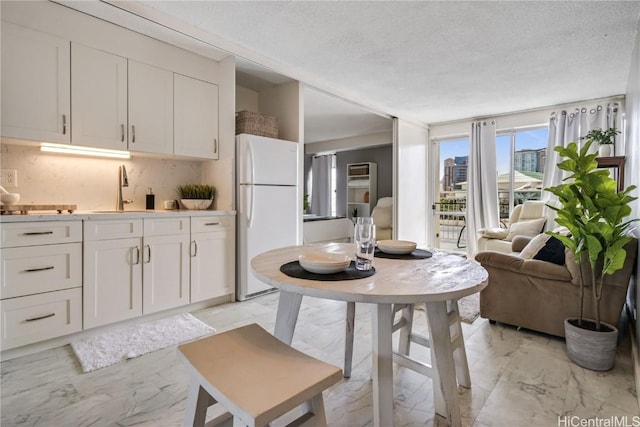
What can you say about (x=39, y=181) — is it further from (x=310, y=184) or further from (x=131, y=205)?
(x=310, y=184)

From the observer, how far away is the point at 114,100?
8.28ft

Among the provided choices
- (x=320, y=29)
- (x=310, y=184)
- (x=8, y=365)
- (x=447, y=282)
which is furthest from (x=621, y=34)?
(x=310, y=184)

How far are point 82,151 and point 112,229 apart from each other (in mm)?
782

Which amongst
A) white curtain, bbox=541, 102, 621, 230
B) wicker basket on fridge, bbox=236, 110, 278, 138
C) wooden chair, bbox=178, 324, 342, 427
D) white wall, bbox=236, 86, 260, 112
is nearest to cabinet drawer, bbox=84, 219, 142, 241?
wicker basket on fridge, bbox=236, 110, 278, 138

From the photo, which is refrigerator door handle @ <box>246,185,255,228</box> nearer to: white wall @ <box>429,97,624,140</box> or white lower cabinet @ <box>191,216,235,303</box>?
white lower cabinet @ <box>191,216,235,303</box>

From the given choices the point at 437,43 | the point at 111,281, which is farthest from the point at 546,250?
the point at 111,281

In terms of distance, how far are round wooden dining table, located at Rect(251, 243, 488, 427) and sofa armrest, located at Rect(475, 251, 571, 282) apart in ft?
3.99

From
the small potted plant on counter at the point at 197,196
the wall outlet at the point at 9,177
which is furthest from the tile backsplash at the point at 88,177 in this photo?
the small potted plant on counter at the point at 197,196

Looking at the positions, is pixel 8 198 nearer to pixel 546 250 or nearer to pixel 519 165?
pixel 546 250

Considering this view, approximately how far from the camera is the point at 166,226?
2.62 metres

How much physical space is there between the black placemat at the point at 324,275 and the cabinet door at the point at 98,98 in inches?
81.7

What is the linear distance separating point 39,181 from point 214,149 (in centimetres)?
138

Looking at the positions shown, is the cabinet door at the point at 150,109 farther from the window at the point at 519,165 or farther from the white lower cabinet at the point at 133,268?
the window at the point at 519,165

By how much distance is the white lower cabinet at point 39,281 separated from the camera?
1.91m
